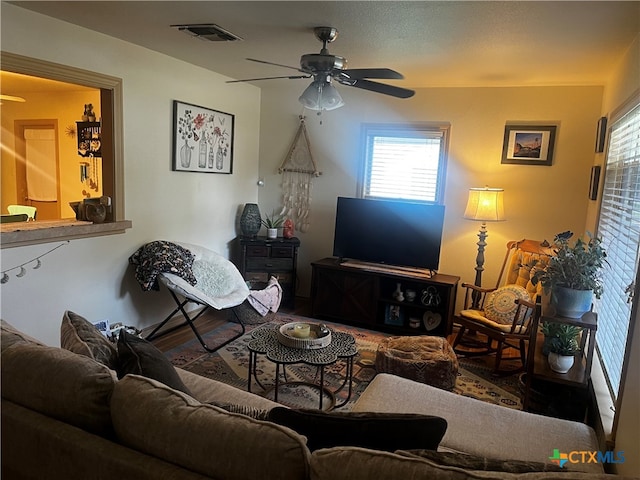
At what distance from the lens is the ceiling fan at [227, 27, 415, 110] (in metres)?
2.68

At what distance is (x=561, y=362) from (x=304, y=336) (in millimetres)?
1536

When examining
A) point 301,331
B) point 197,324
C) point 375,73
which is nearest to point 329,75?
point 375,73

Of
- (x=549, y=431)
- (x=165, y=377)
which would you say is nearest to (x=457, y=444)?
(x=549, y=431)

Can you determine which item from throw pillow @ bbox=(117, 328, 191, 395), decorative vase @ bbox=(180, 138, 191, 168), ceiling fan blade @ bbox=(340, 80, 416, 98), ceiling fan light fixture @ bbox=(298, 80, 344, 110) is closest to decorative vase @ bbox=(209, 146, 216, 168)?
decorative vase @ bbox=(180, 138, 191, 168)

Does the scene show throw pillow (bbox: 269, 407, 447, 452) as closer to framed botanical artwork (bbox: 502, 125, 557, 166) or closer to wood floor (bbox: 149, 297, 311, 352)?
wood floor (bbox: 149, 297, 311, 352)

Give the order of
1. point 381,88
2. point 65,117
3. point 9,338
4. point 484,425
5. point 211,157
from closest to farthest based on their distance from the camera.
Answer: point 9,338 → point 484,425 → point 381,88 → point 211,157 → point 65,117

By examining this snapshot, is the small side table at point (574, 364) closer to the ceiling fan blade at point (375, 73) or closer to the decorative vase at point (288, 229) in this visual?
the ceiling fan blade at point (375, 73)

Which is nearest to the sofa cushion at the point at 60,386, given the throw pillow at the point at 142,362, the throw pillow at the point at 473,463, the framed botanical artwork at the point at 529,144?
the throw pillow at the point at 142,362

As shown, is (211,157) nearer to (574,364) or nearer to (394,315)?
(394,315)

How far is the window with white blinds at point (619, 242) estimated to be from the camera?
2.28 metres

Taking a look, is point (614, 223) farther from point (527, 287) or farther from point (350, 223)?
point (350, 223)

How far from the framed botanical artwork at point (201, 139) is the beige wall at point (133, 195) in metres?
0.08

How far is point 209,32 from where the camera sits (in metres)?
3.11

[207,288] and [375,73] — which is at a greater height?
[375,73]
